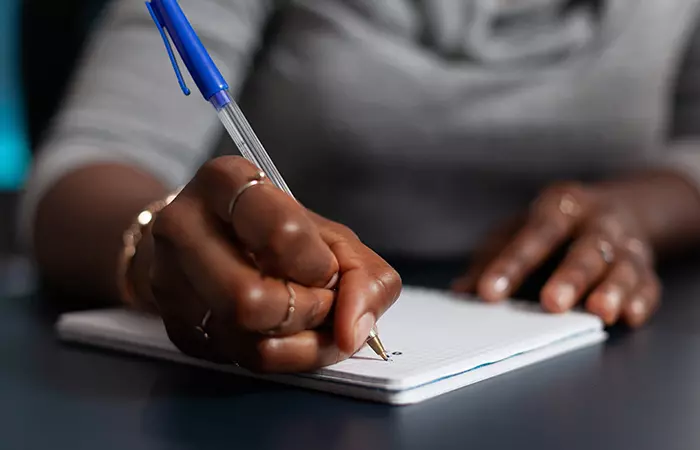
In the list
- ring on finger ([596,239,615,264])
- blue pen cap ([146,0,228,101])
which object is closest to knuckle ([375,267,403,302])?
blue pen cap ([146,0,228,101])

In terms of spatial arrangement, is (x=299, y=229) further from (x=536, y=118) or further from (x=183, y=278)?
(x=536, y=118)

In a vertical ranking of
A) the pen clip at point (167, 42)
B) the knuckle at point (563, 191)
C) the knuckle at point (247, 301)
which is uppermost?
the pen clip at point (167, 42)

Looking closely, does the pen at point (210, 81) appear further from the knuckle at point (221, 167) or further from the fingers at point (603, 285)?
the fingers at point (603, 285)

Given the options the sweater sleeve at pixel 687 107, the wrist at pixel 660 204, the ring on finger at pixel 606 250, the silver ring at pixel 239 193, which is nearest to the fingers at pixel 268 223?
the silver ring at pixel 239 193

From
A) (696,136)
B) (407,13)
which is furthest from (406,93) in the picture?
(696,136)

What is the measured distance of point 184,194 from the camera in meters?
0.33

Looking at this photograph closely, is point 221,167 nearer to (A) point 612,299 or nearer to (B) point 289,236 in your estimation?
(B) point 289,236

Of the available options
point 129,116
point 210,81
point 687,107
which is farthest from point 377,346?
point 687,107

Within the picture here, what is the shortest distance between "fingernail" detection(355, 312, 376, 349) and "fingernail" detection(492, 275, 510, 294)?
0.19 m

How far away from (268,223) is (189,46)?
0.30ft

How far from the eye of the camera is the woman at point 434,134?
545 millimetres

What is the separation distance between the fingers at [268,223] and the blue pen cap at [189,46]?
0.14 feet

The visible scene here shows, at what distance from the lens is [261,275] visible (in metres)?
0.31

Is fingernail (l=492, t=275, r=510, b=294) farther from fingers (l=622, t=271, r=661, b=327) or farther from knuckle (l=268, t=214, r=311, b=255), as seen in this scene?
knuckle (l=268, t=214, r=311, b=255)
